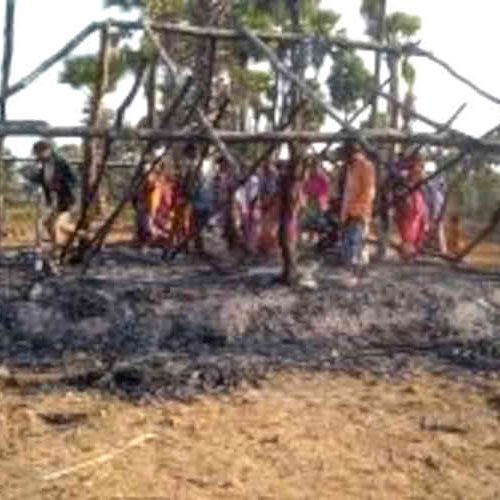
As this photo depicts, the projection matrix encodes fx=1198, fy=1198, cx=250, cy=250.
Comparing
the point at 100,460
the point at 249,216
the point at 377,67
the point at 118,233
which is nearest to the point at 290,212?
the point at 249,216

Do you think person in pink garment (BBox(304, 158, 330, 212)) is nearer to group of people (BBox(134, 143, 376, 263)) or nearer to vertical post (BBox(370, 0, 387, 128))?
group of people (BBox(134, 143, 376, 263))

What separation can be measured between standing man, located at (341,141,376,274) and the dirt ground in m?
0.52

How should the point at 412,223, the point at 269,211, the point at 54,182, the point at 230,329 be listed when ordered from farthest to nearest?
the point at 412,223 → the point at 269,211 → the point at 54,182 → the point at 230,329

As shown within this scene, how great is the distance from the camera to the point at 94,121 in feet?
43.2

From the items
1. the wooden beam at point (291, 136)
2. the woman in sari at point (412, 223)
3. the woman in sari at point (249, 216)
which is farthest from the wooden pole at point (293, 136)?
the woman in sari at point (249, 216)

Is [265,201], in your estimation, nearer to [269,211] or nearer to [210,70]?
[269,211]

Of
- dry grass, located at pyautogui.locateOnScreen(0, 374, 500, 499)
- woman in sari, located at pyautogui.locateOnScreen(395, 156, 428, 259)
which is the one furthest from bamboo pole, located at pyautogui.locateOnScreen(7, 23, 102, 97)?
woman in sari, located at pyautogui.locateOnScreen(395, 156, 428, 259)

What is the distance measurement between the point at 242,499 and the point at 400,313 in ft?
16.7

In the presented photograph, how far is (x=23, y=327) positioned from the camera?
10.9 metres

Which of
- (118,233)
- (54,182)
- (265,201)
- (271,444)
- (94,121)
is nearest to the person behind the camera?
(271,444)

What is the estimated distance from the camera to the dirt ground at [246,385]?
7125 millimetres

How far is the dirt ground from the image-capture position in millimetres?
7125

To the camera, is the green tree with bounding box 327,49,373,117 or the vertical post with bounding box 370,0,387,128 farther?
the green tree with bounding box 327,49,373,117

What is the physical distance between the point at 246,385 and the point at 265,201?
622 cm
